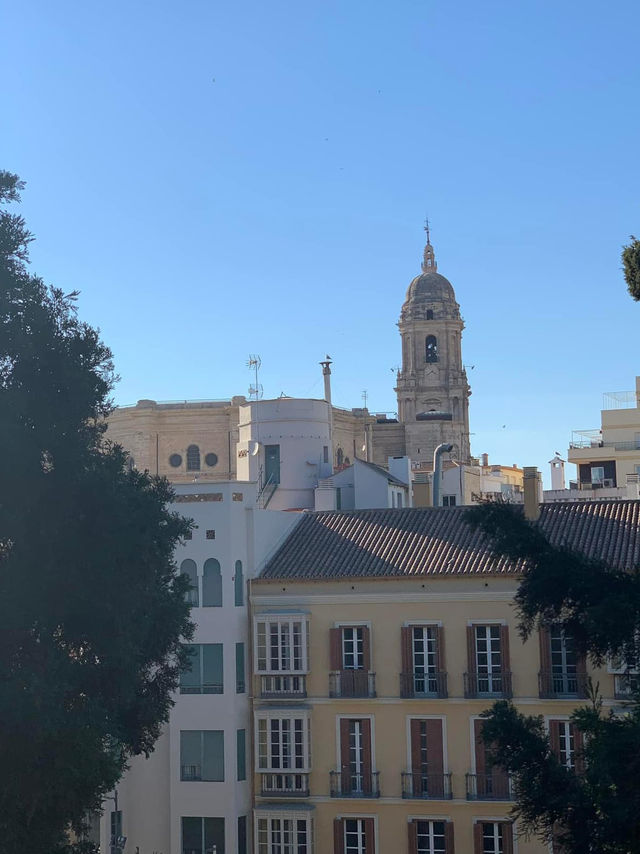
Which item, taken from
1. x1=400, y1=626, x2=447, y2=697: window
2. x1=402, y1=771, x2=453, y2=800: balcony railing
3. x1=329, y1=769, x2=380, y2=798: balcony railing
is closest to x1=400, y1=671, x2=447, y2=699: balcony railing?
x1=400, y1=626, x2=447, y2=697: window

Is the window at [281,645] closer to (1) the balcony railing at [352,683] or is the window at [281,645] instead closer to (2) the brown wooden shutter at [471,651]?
(1) the balcony railing at [352,683]

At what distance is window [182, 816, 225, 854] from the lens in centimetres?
3180

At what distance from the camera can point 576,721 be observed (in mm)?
16625

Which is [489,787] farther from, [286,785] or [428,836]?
[286,785]

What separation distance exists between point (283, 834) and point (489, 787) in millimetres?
4922

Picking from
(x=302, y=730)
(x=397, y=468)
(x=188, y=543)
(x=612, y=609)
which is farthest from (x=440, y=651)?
(x=397, y=468)

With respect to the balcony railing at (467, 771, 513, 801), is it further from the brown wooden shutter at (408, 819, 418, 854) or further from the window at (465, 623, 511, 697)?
the window at (465, 623, 511, 697)

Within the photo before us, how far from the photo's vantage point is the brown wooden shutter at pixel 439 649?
31.2 metres

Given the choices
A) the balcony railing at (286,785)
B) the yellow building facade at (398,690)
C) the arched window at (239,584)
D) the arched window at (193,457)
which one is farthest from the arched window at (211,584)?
the arched window at (193,457)

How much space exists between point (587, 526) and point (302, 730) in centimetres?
798

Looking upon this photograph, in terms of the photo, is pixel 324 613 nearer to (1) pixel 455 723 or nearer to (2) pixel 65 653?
(1) pixel 455 723

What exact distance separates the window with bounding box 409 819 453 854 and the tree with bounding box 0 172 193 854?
11119 mm

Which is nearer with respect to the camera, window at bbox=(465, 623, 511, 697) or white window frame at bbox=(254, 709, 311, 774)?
window at bbox=(465, 623, 511, 697)

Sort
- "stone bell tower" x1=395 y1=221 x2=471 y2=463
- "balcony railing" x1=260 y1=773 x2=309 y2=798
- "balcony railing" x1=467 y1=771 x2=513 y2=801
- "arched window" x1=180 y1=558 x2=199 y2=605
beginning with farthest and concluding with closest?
"stone bell tower" x1=395 y1=221 x2=471 y2=463, "arched window" x1=180 y1=558 x2=199 y2=605, "balcony railing" x1=260 y1=773 x2=309 y2=798, "balcony railing" x1=467 y1=771 x2=513 y2=801
